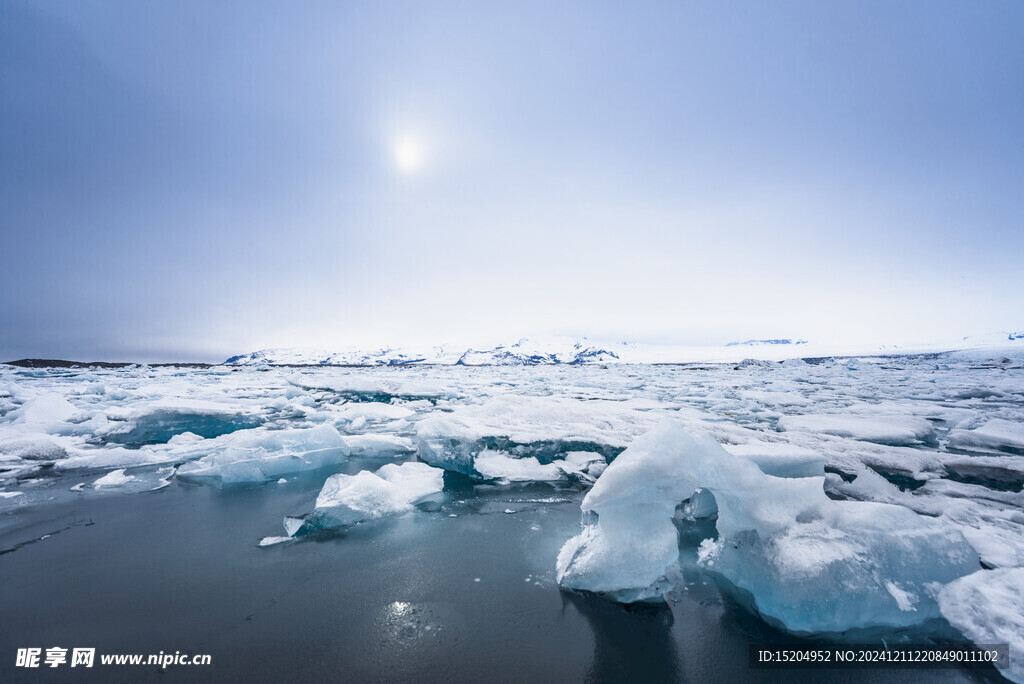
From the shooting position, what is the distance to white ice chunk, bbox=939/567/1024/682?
1.61 meters

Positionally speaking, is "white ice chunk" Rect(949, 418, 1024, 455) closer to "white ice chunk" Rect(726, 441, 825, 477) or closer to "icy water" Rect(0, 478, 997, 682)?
"white ice chunk" Rect(726, 441, 825, 477)

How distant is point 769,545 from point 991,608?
2.75 ft

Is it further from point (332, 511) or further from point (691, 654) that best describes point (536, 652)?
point (332, 511)

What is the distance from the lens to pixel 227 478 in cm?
379

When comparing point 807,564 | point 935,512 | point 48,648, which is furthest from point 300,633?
point 935,512

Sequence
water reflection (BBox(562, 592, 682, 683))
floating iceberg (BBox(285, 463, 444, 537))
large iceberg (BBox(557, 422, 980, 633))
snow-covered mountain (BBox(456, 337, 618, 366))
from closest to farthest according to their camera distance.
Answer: water reflection (BBox(562, 592, 682, 683))
large iceberg (BBox(557, 422, 980, 633))
floating iceberg (BBox(285, 463, 444, 537))
snow-covered mountain (BBox(456, 337, 618, 366))

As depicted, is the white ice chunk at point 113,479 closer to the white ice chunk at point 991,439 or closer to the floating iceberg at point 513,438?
the floating iceberg at point 513,438

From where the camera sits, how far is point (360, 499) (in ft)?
9.79

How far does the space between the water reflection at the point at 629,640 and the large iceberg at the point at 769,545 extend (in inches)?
A: 3.8

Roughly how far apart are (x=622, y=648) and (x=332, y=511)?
211cm

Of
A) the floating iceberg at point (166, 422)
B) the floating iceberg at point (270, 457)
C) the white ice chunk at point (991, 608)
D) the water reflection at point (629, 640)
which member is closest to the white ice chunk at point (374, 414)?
the floating iceberg at point (166, 422)

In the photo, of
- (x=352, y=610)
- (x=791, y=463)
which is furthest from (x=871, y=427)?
(x=352, y=610)

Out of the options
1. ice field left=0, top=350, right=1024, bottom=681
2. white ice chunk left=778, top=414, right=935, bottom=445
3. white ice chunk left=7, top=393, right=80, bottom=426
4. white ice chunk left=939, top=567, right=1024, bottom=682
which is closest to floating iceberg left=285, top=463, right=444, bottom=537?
ice field left=0, top=350, right=1024, bottom=681

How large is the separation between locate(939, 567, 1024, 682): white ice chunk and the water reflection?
124 cm
